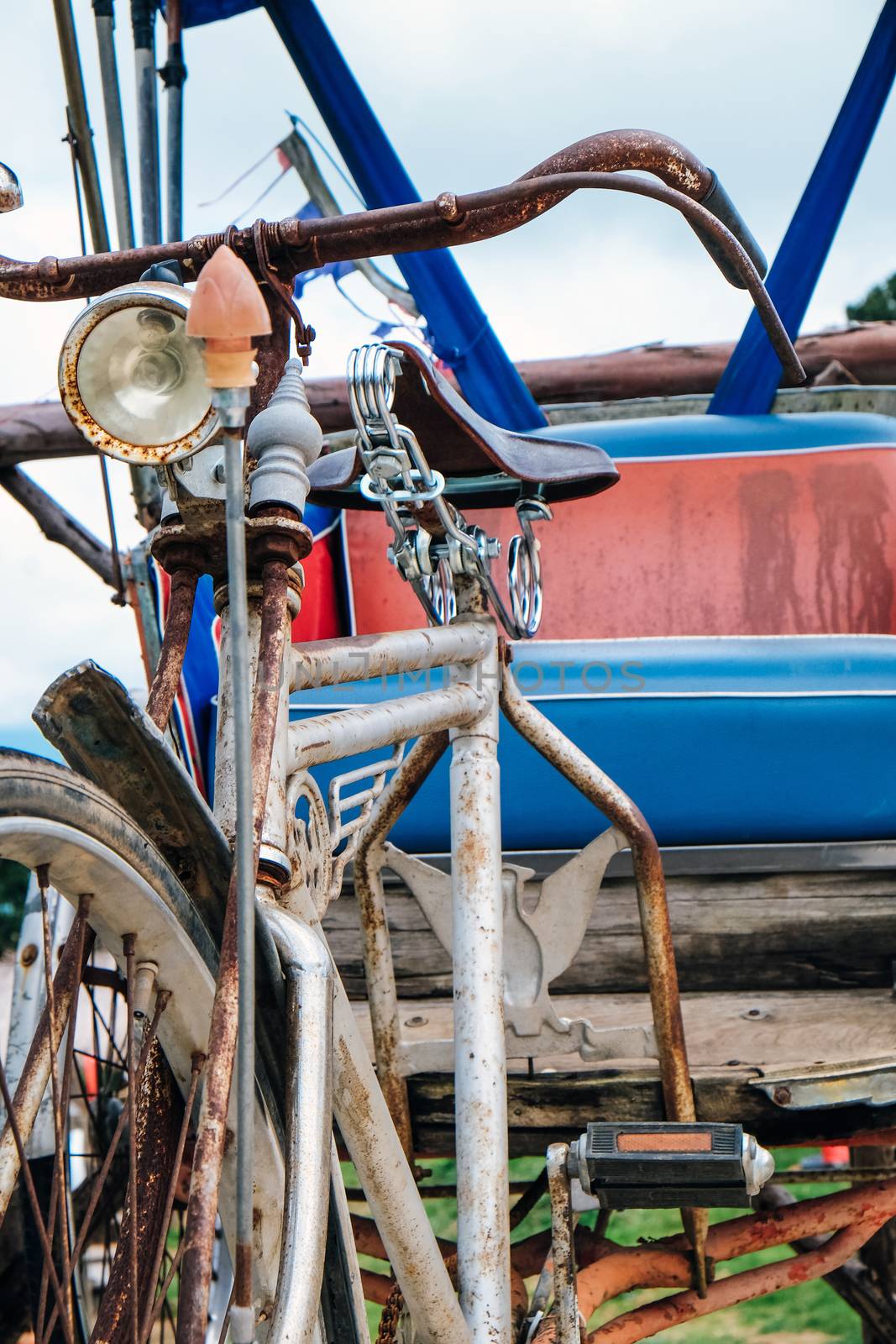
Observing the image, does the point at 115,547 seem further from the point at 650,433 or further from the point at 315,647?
the point at 650,433

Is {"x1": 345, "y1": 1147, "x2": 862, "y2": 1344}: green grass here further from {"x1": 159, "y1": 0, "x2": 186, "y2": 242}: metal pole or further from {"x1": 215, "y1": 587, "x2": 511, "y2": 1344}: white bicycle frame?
{"x1": 215, "y1": 587, "x2": 511, "y2": 1344}: white bicycle frame

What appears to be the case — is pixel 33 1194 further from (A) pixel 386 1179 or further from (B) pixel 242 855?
(A) pixel 386 1179

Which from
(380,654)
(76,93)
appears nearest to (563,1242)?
(380,654)

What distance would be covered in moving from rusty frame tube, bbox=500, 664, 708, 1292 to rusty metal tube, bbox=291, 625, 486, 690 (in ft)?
0.39

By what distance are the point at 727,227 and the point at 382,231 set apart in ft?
1.44

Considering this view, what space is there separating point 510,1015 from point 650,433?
1238 millimetres

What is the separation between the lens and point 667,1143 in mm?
1506

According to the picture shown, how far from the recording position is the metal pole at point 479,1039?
152 cm

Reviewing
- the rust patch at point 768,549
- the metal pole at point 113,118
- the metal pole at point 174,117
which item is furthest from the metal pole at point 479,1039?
the metal pole at point 174,117

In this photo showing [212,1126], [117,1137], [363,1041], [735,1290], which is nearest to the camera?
[212,1126]

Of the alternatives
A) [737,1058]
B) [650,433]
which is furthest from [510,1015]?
[650,433]

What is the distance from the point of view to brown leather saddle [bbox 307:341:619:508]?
1.63 metres

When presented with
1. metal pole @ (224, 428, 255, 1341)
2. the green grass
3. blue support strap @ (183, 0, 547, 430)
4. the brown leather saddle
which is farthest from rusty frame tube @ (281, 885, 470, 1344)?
the green grass

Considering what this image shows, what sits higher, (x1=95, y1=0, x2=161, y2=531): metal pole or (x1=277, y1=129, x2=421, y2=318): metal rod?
(x1=277, y1=129, x2=421, y2=318): metal rod
